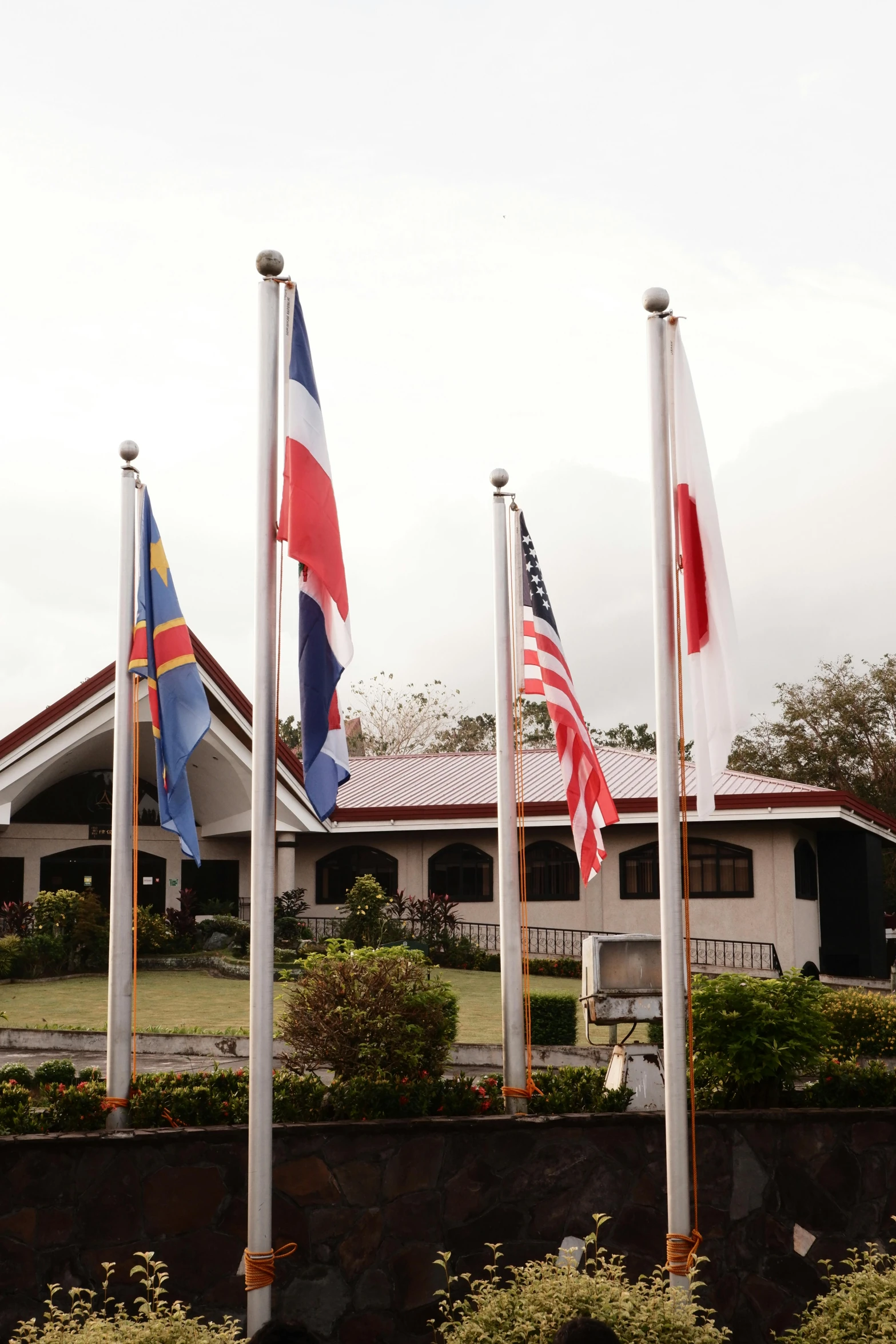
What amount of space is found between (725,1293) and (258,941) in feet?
15.4

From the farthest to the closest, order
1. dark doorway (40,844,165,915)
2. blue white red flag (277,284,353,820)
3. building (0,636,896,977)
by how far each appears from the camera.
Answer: dark doorway (40,844,165,915)
building (0,636,896,977)
blue white red flag (277,284,353,820)

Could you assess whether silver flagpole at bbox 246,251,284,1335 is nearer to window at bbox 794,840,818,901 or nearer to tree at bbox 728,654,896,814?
window at bbox 794,840,818,901

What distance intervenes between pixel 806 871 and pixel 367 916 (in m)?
10.5

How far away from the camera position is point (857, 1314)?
6355mm

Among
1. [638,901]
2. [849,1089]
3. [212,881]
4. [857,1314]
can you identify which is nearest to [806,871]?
[638,901]

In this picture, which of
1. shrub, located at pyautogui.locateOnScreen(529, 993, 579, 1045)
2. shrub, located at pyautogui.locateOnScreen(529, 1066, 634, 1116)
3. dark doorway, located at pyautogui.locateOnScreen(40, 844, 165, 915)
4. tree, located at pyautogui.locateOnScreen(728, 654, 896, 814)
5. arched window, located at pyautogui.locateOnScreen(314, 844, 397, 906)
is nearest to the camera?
shrub, located at pyautogui.locateOnScreen(529, 1066, 634, 1116)

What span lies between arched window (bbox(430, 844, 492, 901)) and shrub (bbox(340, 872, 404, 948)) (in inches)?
172

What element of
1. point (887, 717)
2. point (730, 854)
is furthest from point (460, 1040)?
point (887, 717)

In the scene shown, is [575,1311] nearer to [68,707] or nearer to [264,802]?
[264,802]

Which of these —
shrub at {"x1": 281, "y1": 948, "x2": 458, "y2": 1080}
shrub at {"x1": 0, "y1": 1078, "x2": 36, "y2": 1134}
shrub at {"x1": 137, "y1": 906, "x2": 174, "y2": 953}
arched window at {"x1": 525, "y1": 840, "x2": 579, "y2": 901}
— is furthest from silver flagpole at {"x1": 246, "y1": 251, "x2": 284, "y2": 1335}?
arched window at {"x1": 525, "y1": 840, "x2": 579, "y2": 901}

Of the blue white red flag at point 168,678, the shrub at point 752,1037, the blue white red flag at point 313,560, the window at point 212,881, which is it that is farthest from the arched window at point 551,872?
the blue white red flag at point 313,560

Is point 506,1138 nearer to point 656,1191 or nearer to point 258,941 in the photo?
point 656,1191

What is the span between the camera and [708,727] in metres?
7.50

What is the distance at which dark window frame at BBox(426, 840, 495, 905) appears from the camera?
28141mm
